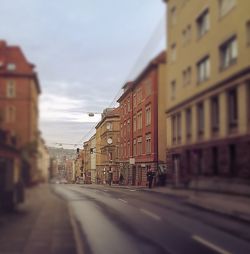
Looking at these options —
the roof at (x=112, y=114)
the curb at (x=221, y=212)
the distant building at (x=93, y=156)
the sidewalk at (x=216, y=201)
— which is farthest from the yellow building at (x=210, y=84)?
the distant building at (x=93, y=156)

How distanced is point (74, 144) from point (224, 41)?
1033mm

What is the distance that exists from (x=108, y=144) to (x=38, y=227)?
690 millimetres

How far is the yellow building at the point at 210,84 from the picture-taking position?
7.72 ft

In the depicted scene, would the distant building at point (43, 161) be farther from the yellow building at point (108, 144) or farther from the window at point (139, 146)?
the window at point (139, 146)

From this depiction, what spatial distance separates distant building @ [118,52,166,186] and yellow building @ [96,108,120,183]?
0.05 m

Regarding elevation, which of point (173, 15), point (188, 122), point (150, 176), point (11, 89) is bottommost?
point (150, 176)

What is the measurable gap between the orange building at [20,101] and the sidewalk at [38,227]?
7.8 inches

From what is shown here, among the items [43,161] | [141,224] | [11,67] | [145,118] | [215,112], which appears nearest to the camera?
[11,67]

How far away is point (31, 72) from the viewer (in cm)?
252

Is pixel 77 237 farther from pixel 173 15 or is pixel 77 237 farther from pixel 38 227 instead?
pixel 173 15

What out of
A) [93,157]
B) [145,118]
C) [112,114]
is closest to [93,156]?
[93,157]

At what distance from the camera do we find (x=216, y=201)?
2752 mm

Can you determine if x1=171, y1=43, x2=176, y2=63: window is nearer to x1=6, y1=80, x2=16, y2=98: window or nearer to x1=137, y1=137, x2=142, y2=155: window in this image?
x1=137, y1=137, x2=142, y2=155: window

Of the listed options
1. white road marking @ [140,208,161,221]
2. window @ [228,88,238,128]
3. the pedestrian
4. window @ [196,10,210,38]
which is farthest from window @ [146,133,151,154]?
window @ [196,10,210,38]
